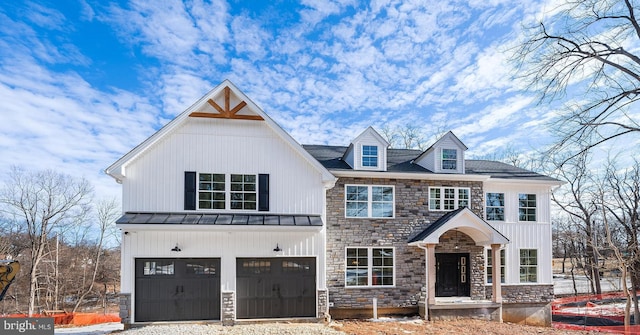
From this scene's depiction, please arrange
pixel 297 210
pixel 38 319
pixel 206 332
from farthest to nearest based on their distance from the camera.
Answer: pixel 297 210
pixel 206 332
pixel 38 319

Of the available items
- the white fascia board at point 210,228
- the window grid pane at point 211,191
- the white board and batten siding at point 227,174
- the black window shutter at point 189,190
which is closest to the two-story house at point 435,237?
the white board and batten siding at point 227,174

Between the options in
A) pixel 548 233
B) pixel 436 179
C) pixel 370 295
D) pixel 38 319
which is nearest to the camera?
pixel 38 319

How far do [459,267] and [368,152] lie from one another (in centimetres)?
583

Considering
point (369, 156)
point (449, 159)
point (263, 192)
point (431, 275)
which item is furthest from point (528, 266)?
point (263, 192)

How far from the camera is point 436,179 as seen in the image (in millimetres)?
14977

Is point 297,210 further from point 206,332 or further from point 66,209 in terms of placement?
point 66,209

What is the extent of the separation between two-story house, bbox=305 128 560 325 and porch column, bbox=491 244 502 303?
36 mm

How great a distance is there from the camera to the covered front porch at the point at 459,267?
13.6 m

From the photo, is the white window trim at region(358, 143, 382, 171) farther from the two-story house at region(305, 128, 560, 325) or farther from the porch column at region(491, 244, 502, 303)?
the porch column at region(491, 244, 502, 303)

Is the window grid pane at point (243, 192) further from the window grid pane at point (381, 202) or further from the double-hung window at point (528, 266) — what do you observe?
the double-hung window at point (528, 266)

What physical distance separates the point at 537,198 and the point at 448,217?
187 inches

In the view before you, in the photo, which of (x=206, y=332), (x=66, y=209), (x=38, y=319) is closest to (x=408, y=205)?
(x=206, y=332)

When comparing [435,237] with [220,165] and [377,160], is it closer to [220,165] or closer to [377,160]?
[377,160]

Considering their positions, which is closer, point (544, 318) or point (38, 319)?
point (38, 319)
